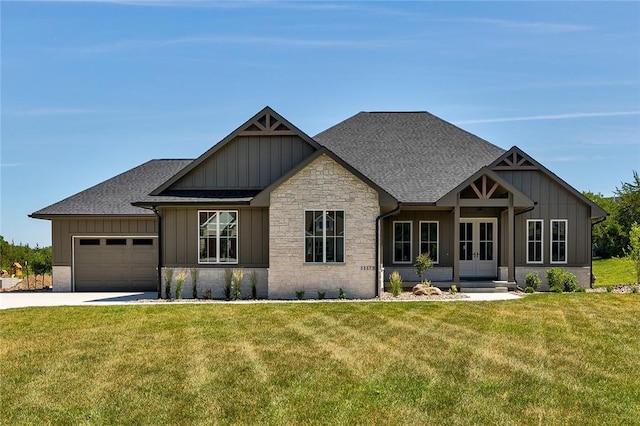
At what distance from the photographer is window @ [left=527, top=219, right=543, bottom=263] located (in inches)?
915

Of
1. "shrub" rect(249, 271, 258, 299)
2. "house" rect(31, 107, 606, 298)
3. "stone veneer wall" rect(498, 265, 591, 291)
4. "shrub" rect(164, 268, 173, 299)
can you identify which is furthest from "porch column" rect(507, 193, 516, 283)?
"shrub" rect(164, 268, 173, 299)

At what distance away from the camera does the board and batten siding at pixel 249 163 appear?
20656 mm

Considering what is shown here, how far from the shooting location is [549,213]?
23188mm

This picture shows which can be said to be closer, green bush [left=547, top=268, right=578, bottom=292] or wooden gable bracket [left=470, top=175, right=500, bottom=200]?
wooden gable bracket [left=470, top=175, right=500, bottom=200]

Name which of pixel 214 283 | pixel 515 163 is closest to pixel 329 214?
pixel 214 283

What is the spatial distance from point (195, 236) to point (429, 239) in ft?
30.4

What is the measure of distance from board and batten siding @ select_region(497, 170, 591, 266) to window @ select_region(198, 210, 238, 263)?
10.8m

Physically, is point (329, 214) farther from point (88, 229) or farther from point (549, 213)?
point (88, 229)

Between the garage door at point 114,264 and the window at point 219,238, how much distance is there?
4.16 m

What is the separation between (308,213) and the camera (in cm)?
1934

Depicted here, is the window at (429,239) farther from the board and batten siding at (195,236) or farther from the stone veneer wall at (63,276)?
the stone veneer wall at (63,276)

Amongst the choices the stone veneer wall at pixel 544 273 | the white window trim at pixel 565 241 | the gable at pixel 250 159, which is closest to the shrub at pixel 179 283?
the gable at pixel 250 159

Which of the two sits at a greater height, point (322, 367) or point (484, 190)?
point (484, 190)

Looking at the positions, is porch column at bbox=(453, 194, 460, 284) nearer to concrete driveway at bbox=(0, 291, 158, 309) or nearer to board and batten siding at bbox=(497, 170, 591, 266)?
board and batten siding at bbox=(497, 170, 591, 266)
